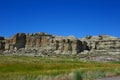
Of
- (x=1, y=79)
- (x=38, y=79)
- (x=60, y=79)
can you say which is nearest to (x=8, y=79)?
(x=1, y=79)

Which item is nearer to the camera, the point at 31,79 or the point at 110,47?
the point at 31,79

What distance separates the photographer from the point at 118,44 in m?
196

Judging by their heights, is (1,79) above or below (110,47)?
below

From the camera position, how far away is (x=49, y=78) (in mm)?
25297

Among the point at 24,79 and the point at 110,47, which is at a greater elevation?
the point at 110,47

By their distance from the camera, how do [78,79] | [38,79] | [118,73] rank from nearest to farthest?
[78,79] < [38,79] < [118,73]

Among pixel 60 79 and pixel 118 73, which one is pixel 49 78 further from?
pixel 118 73

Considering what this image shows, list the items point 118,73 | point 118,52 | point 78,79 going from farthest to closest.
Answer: point 118,52 → point 118,73 → point 78,79

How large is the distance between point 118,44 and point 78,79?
589 feet

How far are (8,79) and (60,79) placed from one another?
4166mm

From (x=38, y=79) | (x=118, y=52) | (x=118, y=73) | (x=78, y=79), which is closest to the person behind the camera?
(x=78, y=79)

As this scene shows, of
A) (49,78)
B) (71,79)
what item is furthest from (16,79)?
(71,79)

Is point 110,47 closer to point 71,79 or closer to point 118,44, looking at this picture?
point 118,44

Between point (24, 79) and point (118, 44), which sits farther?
point (118, 44)
